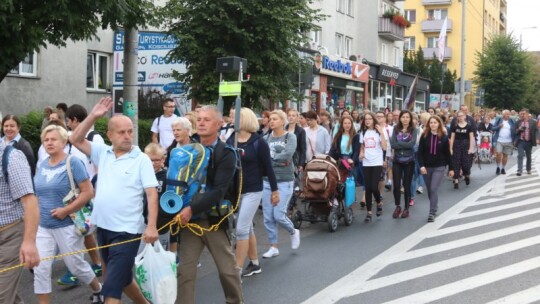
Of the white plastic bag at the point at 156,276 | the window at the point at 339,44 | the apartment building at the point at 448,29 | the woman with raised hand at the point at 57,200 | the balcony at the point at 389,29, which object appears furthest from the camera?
the apartment building at the point at 448,29

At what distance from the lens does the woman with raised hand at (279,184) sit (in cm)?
822

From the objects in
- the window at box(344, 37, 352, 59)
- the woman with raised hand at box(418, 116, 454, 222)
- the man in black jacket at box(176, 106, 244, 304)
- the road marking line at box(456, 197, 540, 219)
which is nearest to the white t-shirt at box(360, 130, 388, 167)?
the woman with raised hand at box(418, 116, 454, 222)

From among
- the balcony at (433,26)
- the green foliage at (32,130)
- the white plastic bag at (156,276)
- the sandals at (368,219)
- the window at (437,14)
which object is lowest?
the sandals at (368,219)

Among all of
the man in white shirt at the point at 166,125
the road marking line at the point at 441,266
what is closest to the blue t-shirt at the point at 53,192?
the road marking line at the point at 441,266

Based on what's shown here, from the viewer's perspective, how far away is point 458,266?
787 centimetres

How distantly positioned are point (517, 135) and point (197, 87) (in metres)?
Answer: 9.51

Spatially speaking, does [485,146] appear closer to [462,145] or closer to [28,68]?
[462,145]

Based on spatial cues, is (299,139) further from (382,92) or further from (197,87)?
(382,92)

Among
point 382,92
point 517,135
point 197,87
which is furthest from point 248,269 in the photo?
point 382,92

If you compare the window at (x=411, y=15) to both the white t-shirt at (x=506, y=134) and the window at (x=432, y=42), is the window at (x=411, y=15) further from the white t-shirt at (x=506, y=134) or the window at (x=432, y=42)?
the white t-shirt at (x=506, y=134)

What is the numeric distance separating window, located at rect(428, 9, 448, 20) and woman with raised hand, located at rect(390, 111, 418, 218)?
5892cm

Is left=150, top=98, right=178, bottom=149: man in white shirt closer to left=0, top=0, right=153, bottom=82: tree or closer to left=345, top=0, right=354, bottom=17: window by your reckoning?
left=0, top=0, right=153, bottom=82: tree

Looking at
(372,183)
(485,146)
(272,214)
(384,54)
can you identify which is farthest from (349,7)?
(272,214)

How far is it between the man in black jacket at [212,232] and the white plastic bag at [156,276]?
0.67 ft
